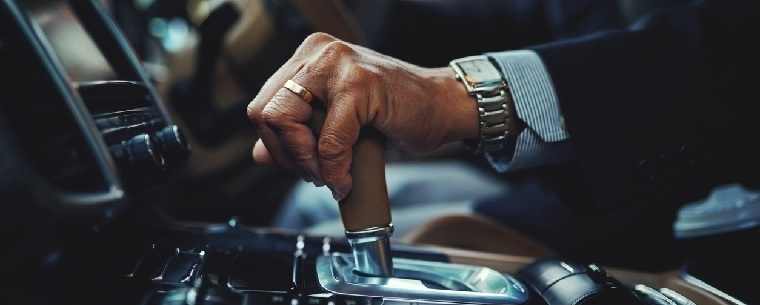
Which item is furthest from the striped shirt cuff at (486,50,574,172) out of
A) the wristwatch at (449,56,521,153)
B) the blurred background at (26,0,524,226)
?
the blurred background at (26,0,524,226)

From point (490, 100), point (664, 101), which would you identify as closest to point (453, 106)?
point (490, 100)

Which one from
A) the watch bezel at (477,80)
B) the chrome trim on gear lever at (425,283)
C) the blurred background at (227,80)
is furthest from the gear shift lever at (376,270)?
A: the blurred background at (227,80)

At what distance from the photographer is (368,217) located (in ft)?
1.64

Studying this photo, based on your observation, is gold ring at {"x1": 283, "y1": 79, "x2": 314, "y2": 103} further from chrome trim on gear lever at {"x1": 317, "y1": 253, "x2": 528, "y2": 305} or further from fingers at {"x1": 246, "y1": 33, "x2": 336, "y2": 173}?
chrome trim on gear lever at {"x1": 317, "y1": 253, "x2": 528, "y2": 305}

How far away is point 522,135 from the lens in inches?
25.8

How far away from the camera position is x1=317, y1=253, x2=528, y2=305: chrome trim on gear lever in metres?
0.47

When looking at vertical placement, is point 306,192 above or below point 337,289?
below

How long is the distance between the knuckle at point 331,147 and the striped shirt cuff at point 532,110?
0.75ft

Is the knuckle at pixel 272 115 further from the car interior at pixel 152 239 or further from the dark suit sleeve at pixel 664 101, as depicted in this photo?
the dark suit sleeve at pixel 664 101

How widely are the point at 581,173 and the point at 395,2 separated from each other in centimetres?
108

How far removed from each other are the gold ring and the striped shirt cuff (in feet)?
0.79

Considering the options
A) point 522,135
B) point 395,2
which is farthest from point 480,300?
point 395,2

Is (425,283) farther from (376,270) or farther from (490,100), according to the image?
(490,100)

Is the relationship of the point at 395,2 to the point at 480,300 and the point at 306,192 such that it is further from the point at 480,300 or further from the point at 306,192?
the point at 480,300
